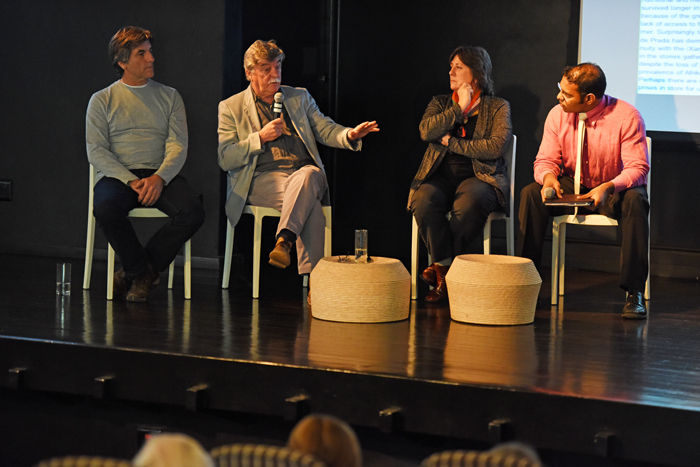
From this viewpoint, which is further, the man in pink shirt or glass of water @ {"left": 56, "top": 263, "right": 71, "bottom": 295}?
glass of water @ {"left": 56, "top": 263, "right": 71, "bottom": 295}

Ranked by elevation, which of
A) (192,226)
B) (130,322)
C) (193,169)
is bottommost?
(130,322)

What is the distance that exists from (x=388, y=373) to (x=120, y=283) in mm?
1760

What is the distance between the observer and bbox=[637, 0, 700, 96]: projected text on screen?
411 cm

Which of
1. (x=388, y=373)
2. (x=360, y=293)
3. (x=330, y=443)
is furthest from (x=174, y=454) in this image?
(x=360, y=293)

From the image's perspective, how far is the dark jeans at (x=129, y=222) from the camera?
3.27 metres

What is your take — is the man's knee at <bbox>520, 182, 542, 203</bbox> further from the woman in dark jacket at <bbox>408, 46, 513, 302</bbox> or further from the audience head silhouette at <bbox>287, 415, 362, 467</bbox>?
the audience head silhouette at <bbox>287, 415, 362, 467</bbox>

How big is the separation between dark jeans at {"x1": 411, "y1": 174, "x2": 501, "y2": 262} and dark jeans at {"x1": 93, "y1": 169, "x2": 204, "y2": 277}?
103cm

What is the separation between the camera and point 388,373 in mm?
2072

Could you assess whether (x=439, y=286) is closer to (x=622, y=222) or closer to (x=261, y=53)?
(x=622, y=222)

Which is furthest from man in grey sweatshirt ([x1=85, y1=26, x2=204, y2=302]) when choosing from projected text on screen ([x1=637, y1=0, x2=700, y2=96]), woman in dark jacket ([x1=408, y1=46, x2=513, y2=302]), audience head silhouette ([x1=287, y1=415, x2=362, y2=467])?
projected text on screen ([x1=637, y1=0, x2=700, y2=96])

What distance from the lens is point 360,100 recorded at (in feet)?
16.3

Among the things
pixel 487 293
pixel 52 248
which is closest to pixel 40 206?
pixel 52 248

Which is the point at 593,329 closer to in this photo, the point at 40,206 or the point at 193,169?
the point at 193,169

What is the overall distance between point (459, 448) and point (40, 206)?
379 cm
